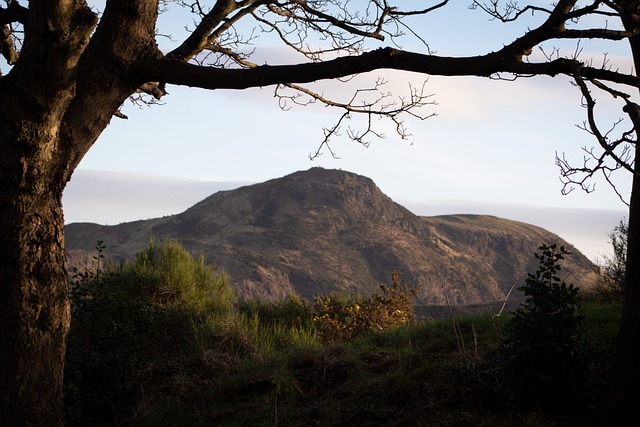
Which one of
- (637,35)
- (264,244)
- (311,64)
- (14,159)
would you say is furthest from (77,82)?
(264,244)

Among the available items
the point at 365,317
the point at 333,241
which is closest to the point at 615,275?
the point at 365,317

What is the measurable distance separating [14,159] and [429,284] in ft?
90.5

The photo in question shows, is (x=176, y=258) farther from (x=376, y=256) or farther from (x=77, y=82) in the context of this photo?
(x=376, y=256)

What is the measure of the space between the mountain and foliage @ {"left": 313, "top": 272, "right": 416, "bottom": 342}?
1463cm

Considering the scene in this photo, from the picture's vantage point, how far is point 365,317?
482 inches

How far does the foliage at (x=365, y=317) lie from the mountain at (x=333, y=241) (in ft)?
48.0

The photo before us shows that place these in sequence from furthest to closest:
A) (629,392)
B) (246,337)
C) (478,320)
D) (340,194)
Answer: (340,194) → (246,337) → (478,320) → (629,392)

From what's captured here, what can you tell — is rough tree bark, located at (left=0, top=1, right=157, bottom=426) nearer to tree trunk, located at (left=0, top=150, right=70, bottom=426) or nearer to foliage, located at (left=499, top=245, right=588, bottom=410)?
tree trunk, located at (left=0, top=150, right=70, bottom=426)

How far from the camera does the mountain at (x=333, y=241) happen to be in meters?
29.7

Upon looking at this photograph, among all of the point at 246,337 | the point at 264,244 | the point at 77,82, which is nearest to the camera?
the point at 77,82

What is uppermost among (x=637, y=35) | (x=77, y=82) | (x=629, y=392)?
(x=637, y=35)

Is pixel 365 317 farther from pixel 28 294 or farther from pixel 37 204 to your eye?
pixel 37 204

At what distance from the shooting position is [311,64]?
5.96 m

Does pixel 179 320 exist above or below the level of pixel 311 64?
below
